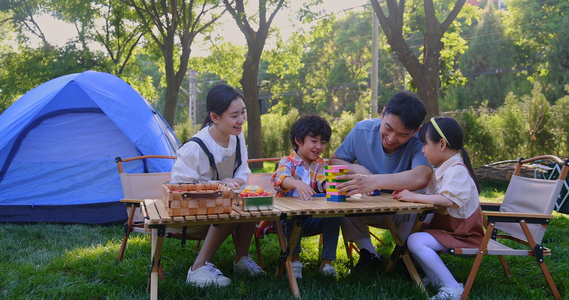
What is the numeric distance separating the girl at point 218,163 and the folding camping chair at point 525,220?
1368 millimetres

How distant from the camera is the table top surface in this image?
225 cm

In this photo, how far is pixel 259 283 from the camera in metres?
3.06

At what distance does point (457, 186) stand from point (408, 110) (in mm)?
584

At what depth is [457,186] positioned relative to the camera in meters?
2.76

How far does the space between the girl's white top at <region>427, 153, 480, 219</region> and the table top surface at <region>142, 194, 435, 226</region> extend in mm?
156

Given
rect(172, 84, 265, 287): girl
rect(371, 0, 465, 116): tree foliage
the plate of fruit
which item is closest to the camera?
the plate of fruit

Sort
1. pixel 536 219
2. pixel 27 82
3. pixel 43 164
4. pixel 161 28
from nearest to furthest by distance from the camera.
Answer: pixel 536 219 → pixel 43 164 → pixel 161 28 → pixel 27 82

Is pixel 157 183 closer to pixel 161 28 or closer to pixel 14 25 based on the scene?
pixel 161 28

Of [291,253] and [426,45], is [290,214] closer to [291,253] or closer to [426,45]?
[291,253]

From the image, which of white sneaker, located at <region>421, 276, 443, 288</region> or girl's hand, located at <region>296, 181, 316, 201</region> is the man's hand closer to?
girl's hand, located at <region>296, 181, 316, 201</region>

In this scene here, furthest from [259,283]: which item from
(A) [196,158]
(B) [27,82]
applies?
(B) [27,82]

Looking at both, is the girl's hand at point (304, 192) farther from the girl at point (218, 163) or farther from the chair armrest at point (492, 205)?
the chair armrest at point (492, 205)

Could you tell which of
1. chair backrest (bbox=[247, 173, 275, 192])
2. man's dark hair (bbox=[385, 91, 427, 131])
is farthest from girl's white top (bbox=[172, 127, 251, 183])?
man's dark hair (bbox=[385, 91, 427, 131])

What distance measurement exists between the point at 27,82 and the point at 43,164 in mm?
10006
